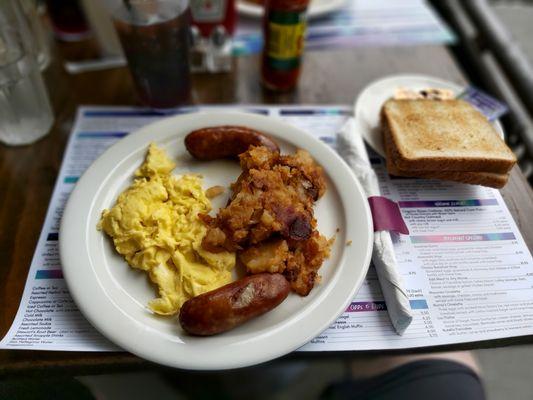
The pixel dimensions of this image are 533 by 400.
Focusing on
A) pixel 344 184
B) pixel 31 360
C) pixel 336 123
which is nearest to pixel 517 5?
pixel 336 123

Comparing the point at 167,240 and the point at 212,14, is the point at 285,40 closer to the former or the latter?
the point at 212,14

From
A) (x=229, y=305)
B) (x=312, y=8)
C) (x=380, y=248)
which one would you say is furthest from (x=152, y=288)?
(x=312, y=8)

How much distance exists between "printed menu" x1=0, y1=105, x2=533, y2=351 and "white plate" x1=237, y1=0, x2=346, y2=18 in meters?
0.79

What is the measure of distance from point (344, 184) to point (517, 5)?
2359 millimetres

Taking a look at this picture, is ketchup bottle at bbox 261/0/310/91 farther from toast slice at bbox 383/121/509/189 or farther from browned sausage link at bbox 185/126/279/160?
toast slice at bbox 383/121/509/189

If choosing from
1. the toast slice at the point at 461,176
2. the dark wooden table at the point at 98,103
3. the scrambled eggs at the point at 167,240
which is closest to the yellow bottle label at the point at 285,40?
the dark wooden table at the point at 98,103

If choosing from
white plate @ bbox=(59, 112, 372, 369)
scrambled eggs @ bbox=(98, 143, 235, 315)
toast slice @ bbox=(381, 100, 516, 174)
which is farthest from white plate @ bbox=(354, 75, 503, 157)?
scrambled eggs @ bbox=(98, 143, 235, 315)

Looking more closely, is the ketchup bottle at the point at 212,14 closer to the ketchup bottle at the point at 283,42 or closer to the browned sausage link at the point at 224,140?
the ketchup bottle at the point at 283,42

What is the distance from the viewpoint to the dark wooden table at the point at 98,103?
3.18 ft

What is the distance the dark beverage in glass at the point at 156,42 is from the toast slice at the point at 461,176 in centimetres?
85

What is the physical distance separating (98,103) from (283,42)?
792mm

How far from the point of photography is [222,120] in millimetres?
1422

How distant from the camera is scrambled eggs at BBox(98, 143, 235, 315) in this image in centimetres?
103

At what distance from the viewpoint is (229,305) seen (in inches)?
36.0
